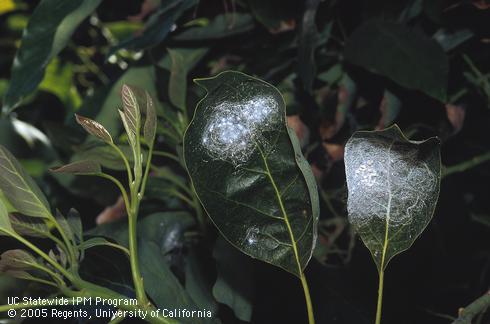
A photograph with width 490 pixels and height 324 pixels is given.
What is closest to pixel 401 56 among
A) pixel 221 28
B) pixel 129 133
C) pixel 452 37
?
pixel 452 37

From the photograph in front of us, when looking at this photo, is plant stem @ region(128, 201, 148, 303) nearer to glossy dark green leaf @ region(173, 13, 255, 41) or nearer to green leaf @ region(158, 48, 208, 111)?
green leaf @ region(158, 48, 208, 111)

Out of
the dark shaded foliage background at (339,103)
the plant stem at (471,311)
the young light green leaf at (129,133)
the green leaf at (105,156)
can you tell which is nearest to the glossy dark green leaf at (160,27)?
the dark shaded foliage background at (339,103)

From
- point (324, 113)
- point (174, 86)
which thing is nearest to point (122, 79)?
point (174, 86)

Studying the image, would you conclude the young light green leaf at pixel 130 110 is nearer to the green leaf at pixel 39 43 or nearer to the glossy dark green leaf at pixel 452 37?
the green leaf at pixel 39 43

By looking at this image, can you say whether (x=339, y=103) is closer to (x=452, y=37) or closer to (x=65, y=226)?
(x=452, y=37)

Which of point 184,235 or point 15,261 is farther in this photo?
point 184,235

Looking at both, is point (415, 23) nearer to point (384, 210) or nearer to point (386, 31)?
point (386, 31)

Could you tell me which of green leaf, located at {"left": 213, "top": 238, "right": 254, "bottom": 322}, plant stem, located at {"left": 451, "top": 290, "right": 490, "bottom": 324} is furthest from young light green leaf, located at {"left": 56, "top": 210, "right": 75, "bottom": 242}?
plant stem, located at {"left": 451, "top": 290, "right": 490, "bottom": 324}
